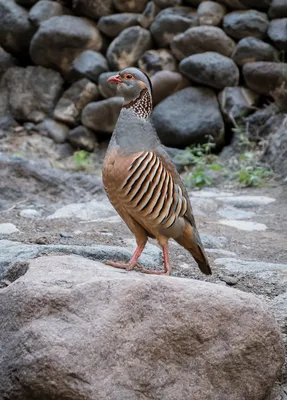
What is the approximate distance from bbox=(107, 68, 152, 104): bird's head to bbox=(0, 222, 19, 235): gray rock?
171cm

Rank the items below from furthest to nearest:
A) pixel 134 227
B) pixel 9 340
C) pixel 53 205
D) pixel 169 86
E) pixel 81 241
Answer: pixel 169 86 < pixel 53 205 < pixel 81 241 < pixel 134 227 < pixel 9 340

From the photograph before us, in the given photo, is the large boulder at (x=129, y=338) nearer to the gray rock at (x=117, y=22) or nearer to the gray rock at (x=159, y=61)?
the gray rock at (x=159, y=61)

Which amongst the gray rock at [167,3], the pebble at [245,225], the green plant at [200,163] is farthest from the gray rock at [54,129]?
the pebble at [245,225]

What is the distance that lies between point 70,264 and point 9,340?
491mm

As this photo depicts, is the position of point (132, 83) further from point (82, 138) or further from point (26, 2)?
point (26, 2)

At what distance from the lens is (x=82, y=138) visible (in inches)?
370

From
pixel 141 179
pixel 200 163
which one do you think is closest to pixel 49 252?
pixel 141 179

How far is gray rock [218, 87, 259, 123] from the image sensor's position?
8523 millimetres

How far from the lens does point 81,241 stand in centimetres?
404

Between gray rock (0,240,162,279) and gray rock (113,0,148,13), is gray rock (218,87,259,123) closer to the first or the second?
gray rock (113,0,148,13)

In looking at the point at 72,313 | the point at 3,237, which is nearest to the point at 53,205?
the point at 3,237

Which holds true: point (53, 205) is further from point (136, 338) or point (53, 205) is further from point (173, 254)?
point (136, 338)

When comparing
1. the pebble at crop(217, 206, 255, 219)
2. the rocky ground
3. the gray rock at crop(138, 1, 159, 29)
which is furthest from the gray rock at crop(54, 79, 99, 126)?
the pebble at crop(217, 206, 255, 219)

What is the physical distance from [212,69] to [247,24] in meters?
0.74
